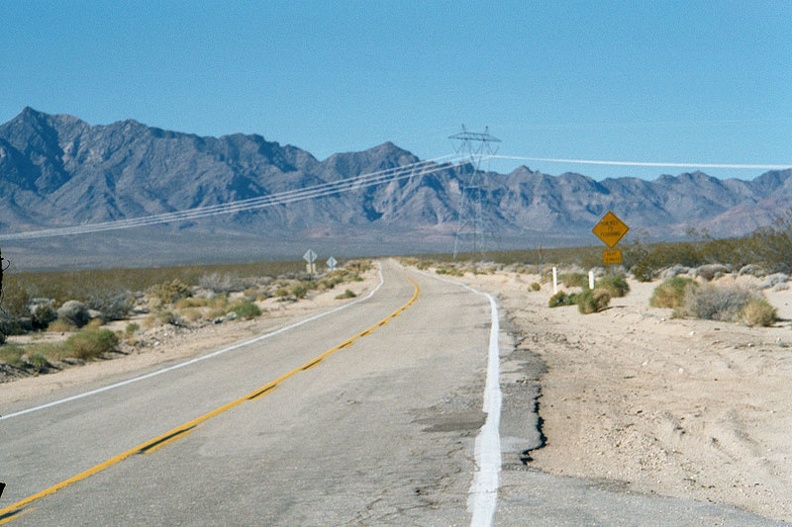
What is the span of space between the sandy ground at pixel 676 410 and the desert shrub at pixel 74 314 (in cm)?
2078

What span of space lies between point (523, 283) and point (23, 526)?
155 feet

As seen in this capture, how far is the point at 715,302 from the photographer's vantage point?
2162 centimetres

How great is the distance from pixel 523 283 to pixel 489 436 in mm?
44057

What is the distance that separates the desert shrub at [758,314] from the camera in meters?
19.8

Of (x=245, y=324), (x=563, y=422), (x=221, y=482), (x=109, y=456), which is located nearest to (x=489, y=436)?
(x=563, y=422)

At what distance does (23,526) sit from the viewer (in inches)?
285

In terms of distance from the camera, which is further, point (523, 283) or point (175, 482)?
point (523, 283)

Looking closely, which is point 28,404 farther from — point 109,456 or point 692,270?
point 692,270

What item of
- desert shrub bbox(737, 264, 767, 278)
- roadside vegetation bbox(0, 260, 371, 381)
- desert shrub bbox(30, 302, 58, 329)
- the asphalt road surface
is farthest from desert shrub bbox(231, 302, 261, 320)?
desert shrub bbox(737, 264, 767, 278)

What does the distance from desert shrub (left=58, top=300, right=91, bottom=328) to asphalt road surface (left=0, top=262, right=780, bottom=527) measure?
62.2 ft

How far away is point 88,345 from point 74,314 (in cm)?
1446

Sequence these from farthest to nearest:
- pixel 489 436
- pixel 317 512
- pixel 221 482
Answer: pixel 489 436
pixel 221 482
pixel 317 512

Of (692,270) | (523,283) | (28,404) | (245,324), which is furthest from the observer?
(523,283)

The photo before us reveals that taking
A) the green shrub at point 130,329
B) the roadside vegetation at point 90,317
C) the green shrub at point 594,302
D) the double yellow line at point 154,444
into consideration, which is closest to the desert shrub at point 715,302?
the green shrub at point 594,302
